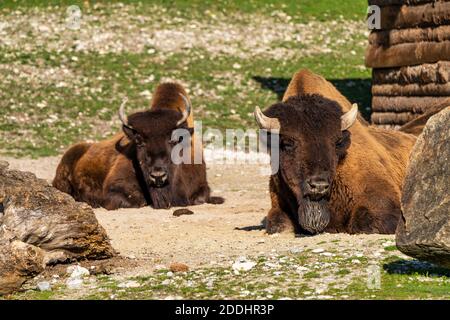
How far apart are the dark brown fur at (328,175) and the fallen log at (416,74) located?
6829 mm

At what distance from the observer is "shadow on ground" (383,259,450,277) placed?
827cm

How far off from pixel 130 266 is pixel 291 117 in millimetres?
2461

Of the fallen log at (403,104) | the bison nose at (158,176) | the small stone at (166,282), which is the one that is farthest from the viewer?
the fallen log at (403,104)

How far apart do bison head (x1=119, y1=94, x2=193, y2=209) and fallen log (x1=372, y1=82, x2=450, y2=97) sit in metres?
4.73

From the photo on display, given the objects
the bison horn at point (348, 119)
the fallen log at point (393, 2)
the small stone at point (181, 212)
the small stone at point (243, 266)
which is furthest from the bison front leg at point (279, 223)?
the fallen log at point (393, 2)

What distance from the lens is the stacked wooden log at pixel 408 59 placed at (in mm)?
18016

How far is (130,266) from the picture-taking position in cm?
917

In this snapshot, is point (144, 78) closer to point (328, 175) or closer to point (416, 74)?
point (416, 74)

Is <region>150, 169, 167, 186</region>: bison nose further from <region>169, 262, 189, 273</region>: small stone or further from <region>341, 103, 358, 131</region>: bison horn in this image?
<region>169, 262, 189, 273</region>: small stone

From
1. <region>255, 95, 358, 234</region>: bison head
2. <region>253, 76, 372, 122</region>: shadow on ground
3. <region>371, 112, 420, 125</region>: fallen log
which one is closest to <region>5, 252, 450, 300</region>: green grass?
<region>255, 95, 358, 234</region>: bison head

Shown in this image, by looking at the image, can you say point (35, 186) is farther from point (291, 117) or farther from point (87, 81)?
point (87, 81)

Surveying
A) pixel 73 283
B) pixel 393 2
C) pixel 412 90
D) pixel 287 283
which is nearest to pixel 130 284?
pixel 73 283

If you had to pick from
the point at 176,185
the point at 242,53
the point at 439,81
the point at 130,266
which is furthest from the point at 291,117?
the point at 242,53

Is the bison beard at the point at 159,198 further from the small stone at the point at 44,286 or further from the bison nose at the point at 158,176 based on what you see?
the small stone at the point at 44,286
